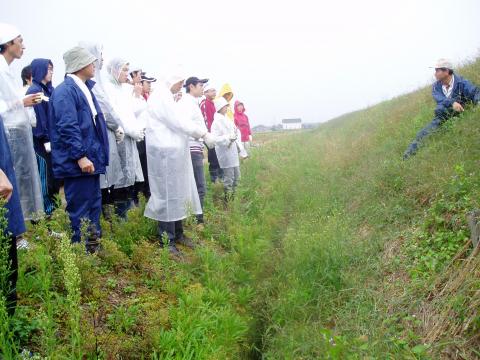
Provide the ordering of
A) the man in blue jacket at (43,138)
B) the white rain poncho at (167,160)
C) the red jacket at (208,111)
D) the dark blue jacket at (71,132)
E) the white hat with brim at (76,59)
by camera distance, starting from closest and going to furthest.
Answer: the dark blue jacket at (71,132) → the white hat with brim at (76,59) → the white rain poncho at (167,160) → the man in blue jacket at (43,138) → the red jacket at (208,111)

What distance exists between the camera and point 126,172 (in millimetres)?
5000

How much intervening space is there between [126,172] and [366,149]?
4614 millimetres

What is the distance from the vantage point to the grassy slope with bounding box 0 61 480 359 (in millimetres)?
2652

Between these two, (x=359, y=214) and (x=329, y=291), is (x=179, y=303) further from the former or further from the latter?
(x=359, y=214)

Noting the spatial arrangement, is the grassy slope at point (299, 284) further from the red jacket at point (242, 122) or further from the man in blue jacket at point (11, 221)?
the red jacket at point (242, 122)

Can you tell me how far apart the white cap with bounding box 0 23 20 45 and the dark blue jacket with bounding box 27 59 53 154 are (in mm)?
1064

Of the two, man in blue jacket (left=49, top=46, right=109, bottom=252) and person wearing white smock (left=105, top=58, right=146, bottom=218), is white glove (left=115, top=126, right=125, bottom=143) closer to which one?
person wearing white smock (left=105, top=58, right=146, bottom=218)

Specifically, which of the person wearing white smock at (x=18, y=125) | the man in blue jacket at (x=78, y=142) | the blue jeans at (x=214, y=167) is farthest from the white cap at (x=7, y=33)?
the blue jeans at (x=214, y=167)

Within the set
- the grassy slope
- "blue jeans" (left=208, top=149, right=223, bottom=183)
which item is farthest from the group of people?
"blue jeans" (left=208, top=149, right=223, bottom=183)

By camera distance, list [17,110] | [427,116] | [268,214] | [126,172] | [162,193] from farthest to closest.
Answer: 1. [427,116]
2. [268,214]
3. [126,172]
4. [162,193]
5. [17,110]

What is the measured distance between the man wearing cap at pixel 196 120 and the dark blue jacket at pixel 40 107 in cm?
172

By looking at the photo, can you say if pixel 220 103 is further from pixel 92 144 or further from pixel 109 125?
pixel 92 144

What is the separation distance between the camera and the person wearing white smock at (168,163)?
4.60 metres

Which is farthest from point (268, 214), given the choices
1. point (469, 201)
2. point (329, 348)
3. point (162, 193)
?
point (329, 348)
